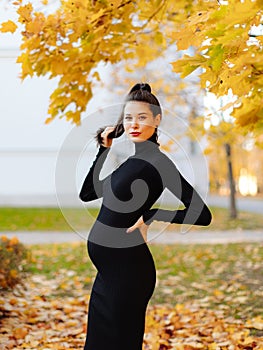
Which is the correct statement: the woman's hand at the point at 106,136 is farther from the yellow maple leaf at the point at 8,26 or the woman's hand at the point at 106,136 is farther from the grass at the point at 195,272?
the grass at the point at 195,272

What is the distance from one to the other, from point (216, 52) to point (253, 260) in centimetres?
549

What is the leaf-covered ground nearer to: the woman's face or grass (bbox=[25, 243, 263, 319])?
grass (bbox=[25, 243, 263, 319])

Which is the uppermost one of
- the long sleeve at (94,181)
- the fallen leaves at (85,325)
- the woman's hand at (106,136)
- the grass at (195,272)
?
the woman's hand at (106,136)

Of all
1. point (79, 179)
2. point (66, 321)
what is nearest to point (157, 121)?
point (79, 179)

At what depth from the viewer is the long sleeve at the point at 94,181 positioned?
8.96ft

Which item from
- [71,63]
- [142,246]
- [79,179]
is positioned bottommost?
[142,246]

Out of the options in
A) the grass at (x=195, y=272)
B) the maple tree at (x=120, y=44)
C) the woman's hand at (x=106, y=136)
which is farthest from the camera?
the grass at (x=195, y=272)

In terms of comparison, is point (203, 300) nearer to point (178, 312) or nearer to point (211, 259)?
point (178, 312)

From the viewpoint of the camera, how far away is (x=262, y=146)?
4414 mm

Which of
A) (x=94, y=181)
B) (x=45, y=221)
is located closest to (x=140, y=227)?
(x=94, y=181)

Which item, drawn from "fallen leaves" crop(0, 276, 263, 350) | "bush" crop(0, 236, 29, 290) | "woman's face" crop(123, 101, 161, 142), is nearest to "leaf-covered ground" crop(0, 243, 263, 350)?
"fallen leaves" crop(0, 276, 263, 350)

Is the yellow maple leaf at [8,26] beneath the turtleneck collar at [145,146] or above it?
above

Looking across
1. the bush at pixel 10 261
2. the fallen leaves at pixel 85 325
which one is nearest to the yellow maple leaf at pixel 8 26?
the fallen leaves at pixel 85 325

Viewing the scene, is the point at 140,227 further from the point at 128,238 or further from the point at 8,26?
the point at 8,26
